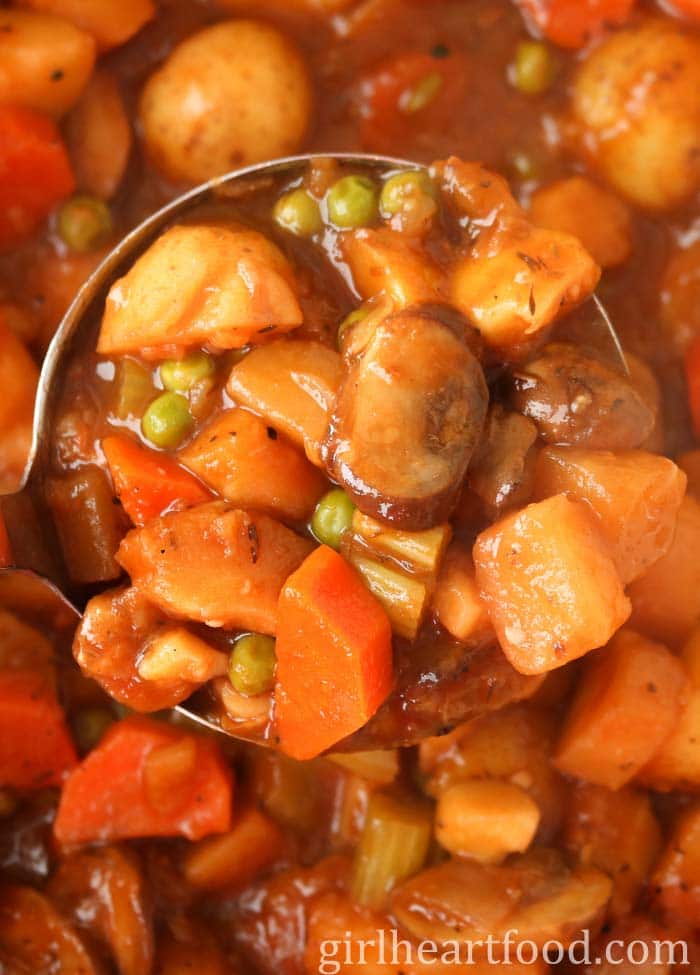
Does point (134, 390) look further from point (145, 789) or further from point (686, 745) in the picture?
point (686, 745)

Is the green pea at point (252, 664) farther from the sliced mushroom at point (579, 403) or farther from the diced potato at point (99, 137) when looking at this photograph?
the diced potato at point (99, 137)

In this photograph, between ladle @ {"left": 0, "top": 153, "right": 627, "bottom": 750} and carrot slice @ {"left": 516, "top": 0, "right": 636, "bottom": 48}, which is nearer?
ladle @ {"left": 0, "top": 153, "right": 627, "bottom": 750}

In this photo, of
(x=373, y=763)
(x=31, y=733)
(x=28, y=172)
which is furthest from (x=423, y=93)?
(x=31, y=733)

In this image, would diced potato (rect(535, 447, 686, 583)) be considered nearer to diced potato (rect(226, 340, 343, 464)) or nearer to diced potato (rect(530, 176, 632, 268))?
diced potato (rect(226, 340, 343, 464))

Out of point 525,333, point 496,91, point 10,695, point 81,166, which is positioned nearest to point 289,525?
point 525,333

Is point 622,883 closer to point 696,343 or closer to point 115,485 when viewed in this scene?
point 696,343

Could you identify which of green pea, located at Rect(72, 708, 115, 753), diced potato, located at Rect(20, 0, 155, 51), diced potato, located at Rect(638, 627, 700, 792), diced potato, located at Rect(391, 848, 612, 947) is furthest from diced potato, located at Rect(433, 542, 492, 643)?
Result: diced potato, located at Rect(20, 0, 155, 51)

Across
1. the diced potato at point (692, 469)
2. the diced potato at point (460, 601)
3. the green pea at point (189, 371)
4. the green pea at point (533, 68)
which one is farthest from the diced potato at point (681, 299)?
the green pea at point (189, 371)
